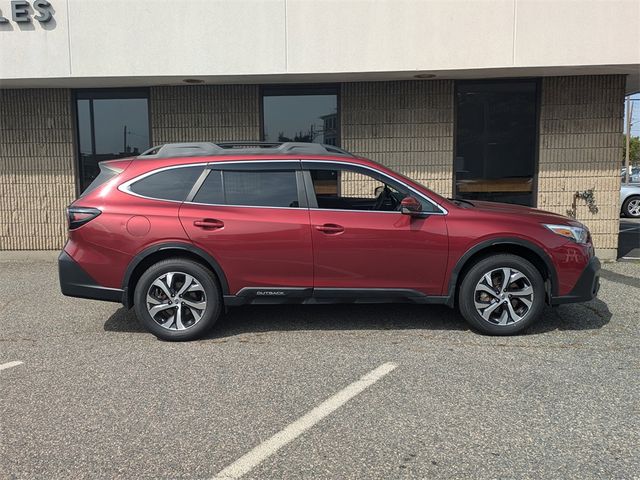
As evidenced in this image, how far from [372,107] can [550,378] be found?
6038 mm

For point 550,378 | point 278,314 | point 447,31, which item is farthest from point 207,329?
point 447,31

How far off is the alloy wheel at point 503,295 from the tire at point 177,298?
249cm

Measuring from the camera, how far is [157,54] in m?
7.92

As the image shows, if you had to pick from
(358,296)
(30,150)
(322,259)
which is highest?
(30,150)

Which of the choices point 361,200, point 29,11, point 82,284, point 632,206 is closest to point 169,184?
point 82,284

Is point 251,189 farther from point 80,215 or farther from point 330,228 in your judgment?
point 80,215

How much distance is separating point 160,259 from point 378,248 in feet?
6.76

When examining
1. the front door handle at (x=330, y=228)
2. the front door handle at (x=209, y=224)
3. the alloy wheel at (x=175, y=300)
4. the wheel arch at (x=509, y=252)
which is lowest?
the alloy wheel at (x=175, y=300)

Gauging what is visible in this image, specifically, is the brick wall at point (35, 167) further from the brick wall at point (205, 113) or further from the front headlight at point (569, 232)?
the front headlight at point (569, 232)

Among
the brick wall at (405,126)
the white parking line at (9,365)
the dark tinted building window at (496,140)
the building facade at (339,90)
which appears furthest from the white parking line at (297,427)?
the dark tinted building window at (496,140)

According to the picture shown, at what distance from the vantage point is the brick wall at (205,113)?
9078 millimetres

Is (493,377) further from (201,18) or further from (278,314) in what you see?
(201,18)

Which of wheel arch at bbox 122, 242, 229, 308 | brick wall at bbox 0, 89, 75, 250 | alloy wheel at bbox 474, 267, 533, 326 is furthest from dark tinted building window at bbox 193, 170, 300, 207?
brick wall at bbox 0, 89, 75, 250

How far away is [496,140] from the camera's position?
911 cm
